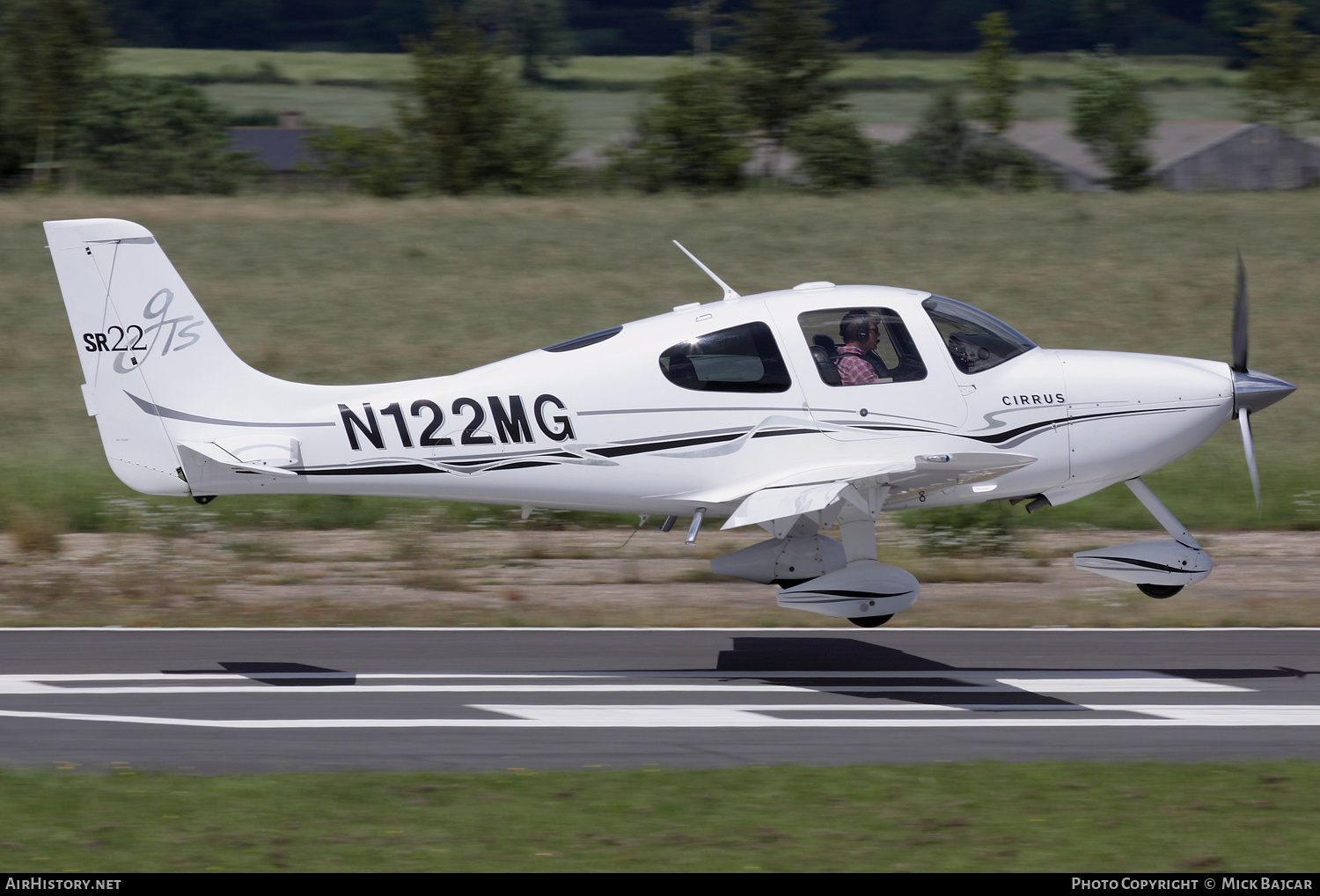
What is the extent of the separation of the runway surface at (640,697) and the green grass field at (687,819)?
1.35 ft

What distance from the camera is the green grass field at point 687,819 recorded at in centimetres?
584

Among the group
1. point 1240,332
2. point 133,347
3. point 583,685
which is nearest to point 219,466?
point 133,347

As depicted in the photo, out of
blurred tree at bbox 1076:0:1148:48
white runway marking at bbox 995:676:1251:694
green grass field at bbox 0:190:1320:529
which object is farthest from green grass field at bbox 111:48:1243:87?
white runway marking at bbox 995:676:1251:694

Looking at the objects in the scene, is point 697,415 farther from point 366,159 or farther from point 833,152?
point 366,159

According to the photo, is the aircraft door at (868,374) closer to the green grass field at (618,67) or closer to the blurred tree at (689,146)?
the blurred tree at (689,146)

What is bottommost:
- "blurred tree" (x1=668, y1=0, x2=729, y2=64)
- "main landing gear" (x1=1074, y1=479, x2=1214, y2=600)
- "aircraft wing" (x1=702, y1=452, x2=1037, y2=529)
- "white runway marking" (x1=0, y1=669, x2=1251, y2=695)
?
"white runway marking" (x1=0, y1=669, x2=1251, y2=695)

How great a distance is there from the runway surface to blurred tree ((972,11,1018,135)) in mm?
36562

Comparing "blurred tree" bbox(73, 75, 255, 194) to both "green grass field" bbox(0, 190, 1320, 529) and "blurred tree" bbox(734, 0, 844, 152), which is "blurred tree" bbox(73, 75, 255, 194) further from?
"blurred tree" bbox(734, 0, 844, 152)

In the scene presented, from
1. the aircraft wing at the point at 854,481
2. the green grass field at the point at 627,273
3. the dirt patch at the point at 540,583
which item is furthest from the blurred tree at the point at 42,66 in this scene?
the aircraft wing at the point at 854,481

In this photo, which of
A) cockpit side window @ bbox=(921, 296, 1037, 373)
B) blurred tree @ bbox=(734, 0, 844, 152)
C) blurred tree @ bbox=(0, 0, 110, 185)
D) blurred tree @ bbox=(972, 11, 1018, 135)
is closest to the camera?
cockpit side window @ bbox=(921, 296, 1037, 373)

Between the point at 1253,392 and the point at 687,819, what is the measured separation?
5658mm

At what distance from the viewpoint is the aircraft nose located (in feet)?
31.4

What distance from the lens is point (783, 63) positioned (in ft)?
138

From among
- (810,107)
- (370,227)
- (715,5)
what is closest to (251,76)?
(715,5)
